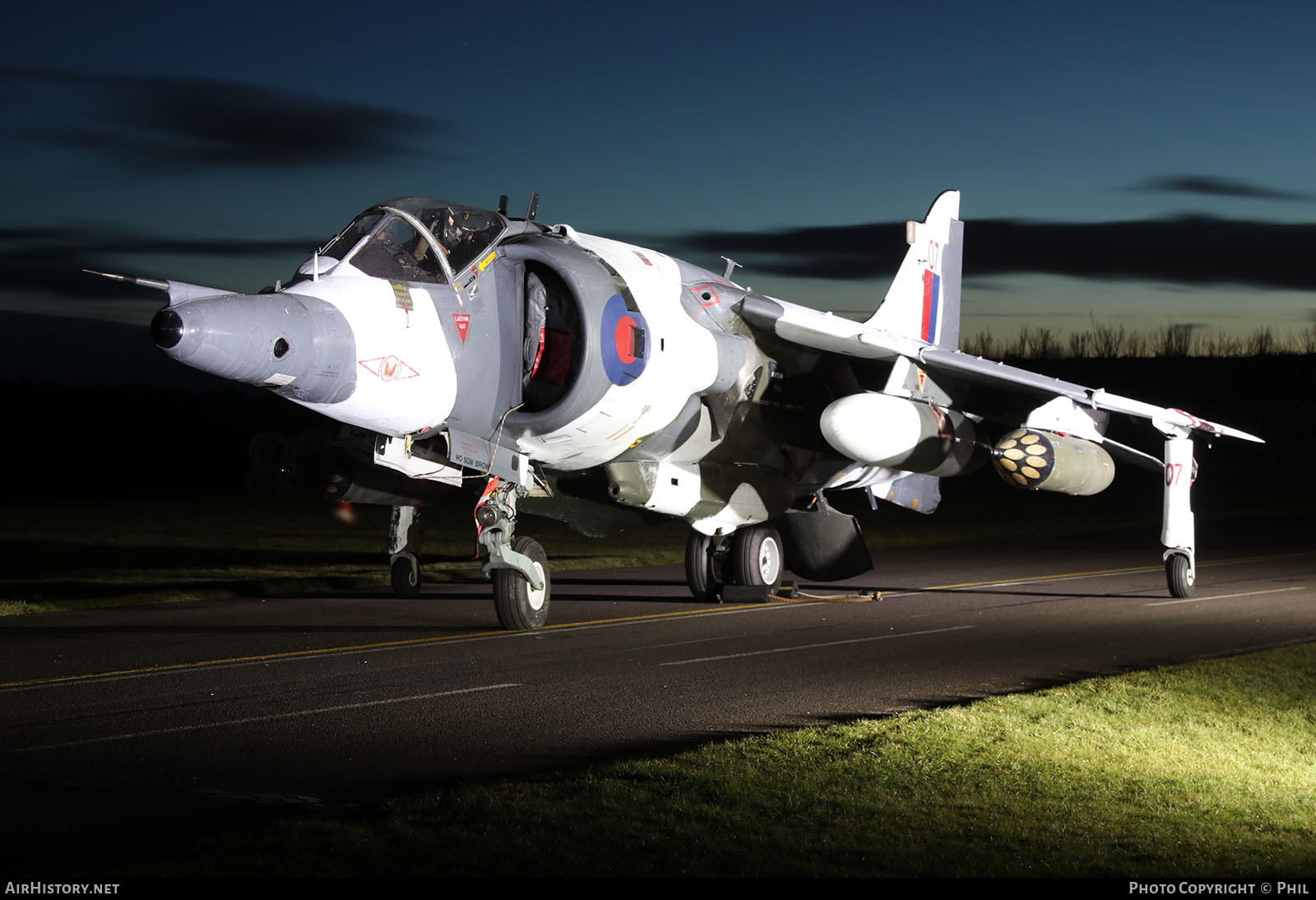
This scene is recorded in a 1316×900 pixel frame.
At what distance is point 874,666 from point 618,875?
555 centimetres

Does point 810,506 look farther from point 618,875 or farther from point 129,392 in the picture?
point 129,392

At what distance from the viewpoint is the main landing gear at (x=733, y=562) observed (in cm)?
1487

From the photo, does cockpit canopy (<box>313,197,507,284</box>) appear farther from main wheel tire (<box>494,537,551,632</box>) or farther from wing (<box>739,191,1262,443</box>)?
wing (<box>739,191,1262,443</box>)

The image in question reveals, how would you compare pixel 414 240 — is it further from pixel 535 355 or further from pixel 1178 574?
pixel 1178 574

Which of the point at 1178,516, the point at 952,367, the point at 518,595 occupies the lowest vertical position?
the point at 518,595

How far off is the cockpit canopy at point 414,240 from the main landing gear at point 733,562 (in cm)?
483

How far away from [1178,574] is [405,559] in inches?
330

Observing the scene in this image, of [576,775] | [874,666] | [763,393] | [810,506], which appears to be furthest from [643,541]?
[576,775]

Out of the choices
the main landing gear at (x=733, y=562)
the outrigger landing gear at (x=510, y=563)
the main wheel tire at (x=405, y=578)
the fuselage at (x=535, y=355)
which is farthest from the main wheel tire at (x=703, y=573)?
the outrigger landing gear at (x=510, y=563)

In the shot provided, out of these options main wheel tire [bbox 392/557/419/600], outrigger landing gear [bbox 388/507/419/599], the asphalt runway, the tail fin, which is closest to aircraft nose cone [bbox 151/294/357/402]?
the asphalt runway

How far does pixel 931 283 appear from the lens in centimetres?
1794

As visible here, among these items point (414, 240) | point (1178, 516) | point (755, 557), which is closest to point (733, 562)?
point (755, 557)

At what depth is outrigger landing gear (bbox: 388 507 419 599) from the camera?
48.1ft

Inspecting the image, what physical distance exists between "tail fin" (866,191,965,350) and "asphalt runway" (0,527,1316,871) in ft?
10.6
